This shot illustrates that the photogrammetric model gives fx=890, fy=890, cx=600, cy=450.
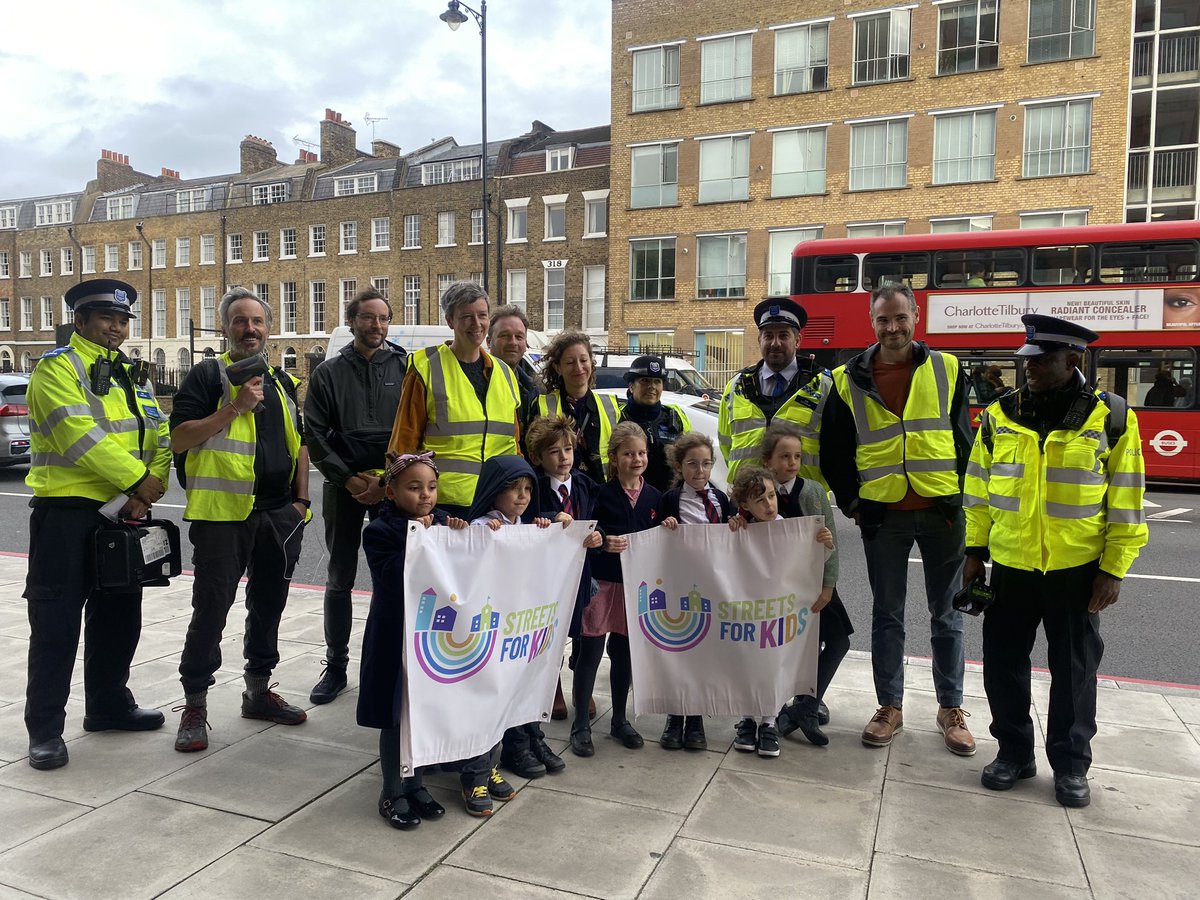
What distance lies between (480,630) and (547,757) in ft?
2.48

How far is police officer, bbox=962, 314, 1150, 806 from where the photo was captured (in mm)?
3680

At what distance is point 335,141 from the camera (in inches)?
1820

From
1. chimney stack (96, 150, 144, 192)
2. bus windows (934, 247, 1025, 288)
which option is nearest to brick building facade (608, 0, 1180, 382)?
bus windows (934, 247, 1025, 288)

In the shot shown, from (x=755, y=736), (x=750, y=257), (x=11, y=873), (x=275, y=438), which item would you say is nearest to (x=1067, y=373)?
(x=755, y=736)

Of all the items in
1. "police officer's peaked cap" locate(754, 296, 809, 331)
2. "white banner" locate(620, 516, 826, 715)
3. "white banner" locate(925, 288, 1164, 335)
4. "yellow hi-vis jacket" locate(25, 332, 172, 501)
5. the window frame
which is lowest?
"white banner" locate(620, 516, 826, 715)

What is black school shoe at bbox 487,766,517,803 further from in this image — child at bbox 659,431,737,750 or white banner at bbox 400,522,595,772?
child at bbox 659,431,737,750

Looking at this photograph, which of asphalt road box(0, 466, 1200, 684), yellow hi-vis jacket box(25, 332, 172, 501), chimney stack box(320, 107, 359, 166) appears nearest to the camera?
yellow hi-vis jacket box(25, 332, 172, 501)

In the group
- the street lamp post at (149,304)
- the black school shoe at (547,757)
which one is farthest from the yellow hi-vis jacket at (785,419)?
the street lamp post at (149,304)

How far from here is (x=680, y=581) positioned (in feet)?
13.8

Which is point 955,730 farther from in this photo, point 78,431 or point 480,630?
point 78,431

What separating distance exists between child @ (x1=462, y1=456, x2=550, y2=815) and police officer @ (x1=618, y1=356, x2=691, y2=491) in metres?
0.98

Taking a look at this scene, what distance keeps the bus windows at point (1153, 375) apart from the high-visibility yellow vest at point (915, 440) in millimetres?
12379

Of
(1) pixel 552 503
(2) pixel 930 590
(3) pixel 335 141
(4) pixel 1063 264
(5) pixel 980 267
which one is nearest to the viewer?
(1) pixel 552 503

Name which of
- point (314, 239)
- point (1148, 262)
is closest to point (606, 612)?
point (1148, 262)
